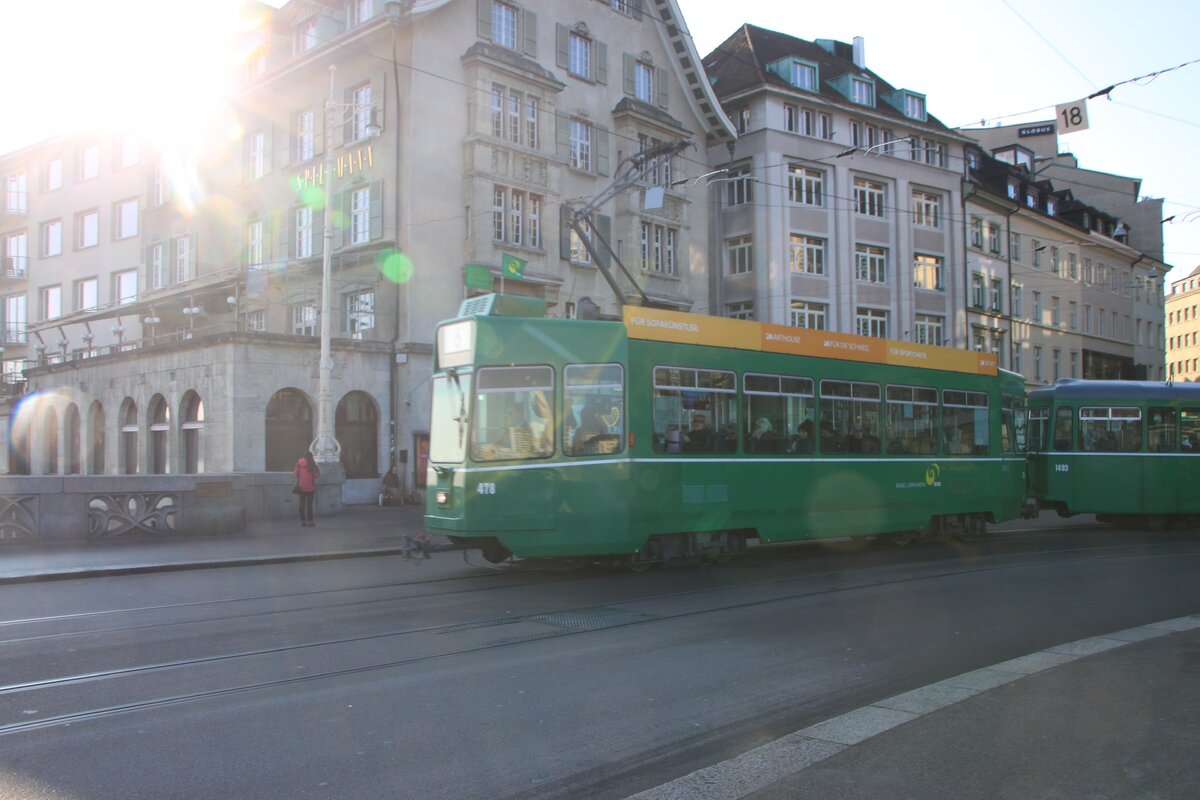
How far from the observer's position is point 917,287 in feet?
146

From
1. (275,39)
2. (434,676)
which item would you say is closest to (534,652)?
(434,676)

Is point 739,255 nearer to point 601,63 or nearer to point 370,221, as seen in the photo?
point 601,63

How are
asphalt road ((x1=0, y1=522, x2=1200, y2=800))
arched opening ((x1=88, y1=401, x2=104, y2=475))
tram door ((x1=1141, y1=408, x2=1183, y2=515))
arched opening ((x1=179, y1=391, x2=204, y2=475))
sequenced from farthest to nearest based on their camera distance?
arched opening ((x1=88, y1=401, x2=104, y2=475)) < arched opening ((x1=179, y1=391, x2=204, y2=475)) < tram door ((x1=1141, y1=408, x2=1183, y2=515)) < asphalt road ((x1=0, y1=522, x2=1200, y2=800))

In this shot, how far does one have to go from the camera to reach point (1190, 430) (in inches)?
826

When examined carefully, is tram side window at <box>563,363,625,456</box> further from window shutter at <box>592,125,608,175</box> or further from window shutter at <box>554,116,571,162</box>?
window shutter at <box>592,125,608,175</box>

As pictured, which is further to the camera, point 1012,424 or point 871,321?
point 871,321

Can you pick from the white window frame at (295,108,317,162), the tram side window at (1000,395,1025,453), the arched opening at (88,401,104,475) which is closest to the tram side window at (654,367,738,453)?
the tram side window at (1000,395,1025,453)

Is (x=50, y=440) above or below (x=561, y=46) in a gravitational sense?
below

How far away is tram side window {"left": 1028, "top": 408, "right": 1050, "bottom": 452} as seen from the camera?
837 inches

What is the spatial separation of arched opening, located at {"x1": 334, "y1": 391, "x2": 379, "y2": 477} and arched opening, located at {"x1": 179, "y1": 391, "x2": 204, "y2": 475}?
3930 millimetres

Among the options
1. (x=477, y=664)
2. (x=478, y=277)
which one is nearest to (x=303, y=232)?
(x=478, y=277)

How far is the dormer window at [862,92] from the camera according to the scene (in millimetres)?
43312

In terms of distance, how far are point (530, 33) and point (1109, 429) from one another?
21.6 m

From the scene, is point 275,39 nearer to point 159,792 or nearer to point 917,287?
point 917,287
